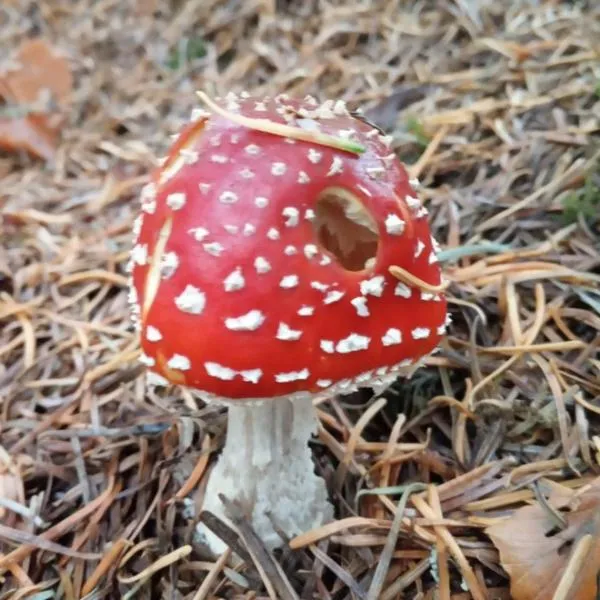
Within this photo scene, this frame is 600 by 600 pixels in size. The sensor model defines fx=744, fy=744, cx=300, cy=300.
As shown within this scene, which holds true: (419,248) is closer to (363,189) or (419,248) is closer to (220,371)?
(363,189)

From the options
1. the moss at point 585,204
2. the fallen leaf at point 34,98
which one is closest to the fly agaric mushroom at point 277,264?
the moss at point 585,204

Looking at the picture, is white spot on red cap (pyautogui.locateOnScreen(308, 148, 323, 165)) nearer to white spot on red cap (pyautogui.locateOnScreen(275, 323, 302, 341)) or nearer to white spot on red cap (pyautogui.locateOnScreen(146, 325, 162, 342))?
white spot on red cap (pyautogui.locateOnScreen(275, 323, 302, 341))

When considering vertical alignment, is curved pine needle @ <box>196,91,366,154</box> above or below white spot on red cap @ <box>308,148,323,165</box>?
above

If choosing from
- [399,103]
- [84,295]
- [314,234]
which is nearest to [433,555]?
[314,234]

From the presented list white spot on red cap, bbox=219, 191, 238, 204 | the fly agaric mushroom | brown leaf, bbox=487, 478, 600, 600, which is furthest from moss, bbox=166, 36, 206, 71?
brown leaf, bbox=487, 478, 600, 600

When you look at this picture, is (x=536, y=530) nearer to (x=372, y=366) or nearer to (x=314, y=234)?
(x=372, y=366)

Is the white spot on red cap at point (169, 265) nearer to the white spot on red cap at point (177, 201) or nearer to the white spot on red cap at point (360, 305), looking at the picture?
the white spot on red cap at point (177, 201)

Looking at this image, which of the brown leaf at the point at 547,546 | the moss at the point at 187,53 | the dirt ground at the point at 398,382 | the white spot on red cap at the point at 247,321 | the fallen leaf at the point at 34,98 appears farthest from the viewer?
the moss at the point at 187,53
